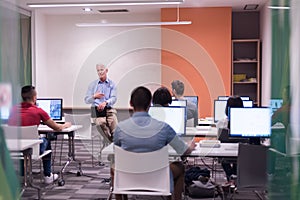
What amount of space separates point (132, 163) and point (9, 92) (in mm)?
1489

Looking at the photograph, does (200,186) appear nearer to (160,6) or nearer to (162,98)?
(162,98)

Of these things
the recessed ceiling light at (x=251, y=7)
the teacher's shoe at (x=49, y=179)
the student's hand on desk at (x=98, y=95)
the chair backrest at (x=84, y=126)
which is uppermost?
the recessed ceiling light at (x=251, y=7)

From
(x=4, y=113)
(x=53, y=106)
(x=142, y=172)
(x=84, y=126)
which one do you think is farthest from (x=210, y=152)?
(x=84, y=126)

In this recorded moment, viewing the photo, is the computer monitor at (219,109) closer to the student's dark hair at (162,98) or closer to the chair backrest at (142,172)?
the student's dark hair at (162,98)

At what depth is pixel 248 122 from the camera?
4.66m

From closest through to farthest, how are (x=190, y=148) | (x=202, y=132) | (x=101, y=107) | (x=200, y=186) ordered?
(x=190, y=148), (x=200, y=186), (x=202, y=132), (x=101, y=107)

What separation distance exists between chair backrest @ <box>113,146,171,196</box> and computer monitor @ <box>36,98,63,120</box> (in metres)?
3.33

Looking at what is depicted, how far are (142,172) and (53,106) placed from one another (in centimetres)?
353

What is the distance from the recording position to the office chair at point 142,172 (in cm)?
326

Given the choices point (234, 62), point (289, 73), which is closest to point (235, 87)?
point (234, 62)

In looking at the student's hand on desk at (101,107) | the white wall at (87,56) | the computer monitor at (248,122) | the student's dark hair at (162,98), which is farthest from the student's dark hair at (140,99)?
the white wall at (87,56)

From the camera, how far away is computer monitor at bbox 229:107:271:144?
4602mm

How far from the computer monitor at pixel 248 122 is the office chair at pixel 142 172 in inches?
60.8

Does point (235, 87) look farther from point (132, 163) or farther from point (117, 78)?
point (132, 163)
